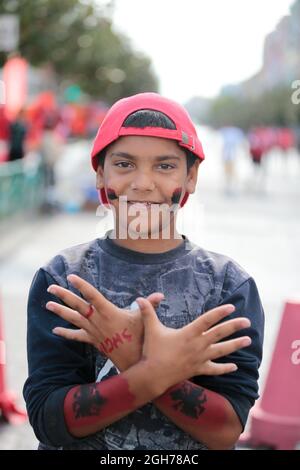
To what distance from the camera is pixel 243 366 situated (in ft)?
5.96

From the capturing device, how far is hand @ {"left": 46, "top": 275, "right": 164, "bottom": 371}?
64.9 inches

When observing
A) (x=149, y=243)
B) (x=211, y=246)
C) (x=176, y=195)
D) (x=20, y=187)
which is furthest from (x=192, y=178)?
(x=20, y=187)

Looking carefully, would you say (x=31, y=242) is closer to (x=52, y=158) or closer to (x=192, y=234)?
(x=52, y=158)

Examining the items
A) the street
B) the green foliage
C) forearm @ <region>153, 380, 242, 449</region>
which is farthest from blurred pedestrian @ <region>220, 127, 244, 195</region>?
forearm @ <region>153, 380, 242, 449</region>

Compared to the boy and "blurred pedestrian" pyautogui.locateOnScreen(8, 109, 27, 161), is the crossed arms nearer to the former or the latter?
the boy

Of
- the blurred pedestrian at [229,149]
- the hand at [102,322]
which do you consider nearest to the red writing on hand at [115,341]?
the hand at [102,322]

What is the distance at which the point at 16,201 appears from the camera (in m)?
12.3

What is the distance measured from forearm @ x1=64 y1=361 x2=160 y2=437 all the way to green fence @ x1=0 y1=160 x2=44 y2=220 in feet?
31.6

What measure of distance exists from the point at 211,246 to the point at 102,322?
9.11m

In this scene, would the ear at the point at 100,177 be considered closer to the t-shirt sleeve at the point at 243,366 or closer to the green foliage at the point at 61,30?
the t-shirt sleeve at the point at 243,366

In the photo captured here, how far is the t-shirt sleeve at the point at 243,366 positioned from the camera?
1.80 metres

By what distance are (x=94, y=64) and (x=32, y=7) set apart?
1496 cm

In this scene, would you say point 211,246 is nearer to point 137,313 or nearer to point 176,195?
point 176,195

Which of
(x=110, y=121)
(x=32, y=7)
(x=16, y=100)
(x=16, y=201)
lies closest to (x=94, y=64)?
(x=16, y=100)
